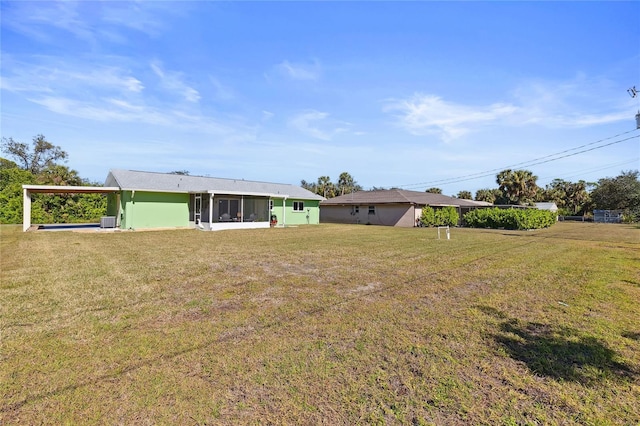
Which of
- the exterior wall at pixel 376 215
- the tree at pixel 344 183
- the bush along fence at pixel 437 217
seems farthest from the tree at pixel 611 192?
the tree at pixel 344 183

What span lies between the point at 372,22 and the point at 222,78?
9.27m

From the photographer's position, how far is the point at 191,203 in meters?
21.3

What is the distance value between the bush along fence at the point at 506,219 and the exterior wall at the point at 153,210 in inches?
960

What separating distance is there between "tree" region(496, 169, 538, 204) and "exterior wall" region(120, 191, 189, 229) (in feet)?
143

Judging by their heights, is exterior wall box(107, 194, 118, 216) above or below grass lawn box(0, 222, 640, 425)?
above

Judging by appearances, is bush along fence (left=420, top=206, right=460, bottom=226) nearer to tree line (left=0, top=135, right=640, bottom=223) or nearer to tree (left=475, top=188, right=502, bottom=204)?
tree line (left=0, top=135, right=640, bottom=223)

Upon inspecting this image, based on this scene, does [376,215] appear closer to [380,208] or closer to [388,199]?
[380,208]

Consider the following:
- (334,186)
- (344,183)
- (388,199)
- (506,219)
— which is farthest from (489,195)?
(388,199)

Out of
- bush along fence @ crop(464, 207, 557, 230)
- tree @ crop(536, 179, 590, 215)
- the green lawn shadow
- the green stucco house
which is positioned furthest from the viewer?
tree @ crop(536, 179, 590, 215)

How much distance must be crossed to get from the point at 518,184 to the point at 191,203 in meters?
43.7

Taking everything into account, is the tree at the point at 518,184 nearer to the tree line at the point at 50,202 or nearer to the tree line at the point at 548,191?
the tree line at the point at 548,191

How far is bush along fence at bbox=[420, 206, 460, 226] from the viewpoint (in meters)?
28.0

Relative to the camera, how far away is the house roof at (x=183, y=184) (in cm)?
1922

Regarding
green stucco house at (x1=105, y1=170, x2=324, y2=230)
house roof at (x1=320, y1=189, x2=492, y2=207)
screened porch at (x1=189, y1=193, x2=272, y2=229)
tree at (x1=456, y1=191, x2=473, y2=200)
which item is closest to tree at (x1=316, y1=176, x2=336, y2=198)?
house roof at (x1=320, y1=189, x2=492, y2=207)
